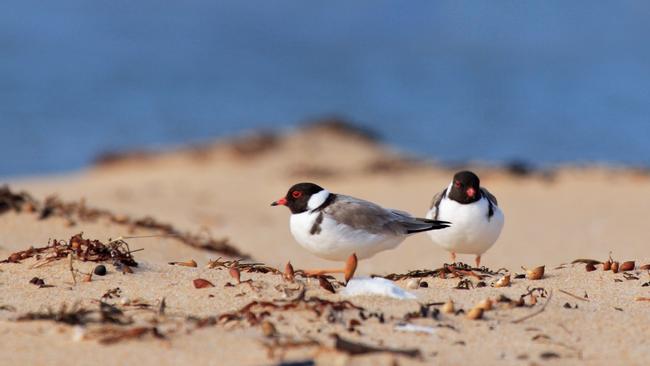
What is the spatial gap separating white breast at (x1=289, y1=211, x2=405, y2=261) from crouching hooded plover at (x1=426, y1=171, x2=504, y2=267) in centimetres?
62

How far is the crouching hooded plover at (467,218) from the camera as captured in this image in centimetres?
596

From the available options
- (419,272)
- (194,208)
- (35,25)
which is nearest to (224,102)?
(35,25)

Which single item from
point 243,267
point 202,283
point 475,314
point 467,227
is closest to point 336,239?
point 243,267

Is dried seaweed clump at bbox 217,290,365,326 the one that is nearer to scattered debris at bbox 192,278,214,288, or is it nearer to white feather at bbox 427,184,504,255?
scattered debris at bbox 192,278,214,288

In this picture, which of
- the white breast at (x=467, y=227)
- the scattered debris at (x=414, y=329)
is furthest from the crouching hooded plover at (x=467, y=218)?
the scattered debris at (x=414, y=329)

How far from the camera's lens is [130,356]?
3660 millimetres

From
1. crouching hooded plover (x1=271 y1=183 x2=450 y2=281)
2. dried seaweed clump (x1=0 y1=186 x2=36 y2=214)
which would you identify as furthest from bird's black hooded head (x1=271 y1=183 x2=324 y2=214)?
dried seaweed clump (x1=0 y1=186 x2=36 y2=214)

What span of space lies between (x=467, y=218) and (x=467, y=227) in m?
0.06

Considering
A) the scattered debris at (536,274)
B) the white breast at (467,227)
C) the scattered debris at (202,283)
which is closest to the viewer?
the scattered debris at (202,283)

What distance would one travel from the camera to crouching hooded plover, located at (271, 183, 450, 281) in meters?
5.34

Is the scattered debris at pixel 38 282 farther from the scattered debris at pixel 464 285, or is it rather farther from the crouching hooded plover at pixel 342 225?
the scattered debris at pixel 464 285

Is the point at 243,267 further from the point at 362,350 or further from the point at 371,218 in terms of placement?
the point at 362,350

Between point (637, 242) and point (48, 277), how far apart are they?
601cm

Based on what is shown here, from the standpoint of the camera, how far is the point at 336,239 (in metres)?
5.32
